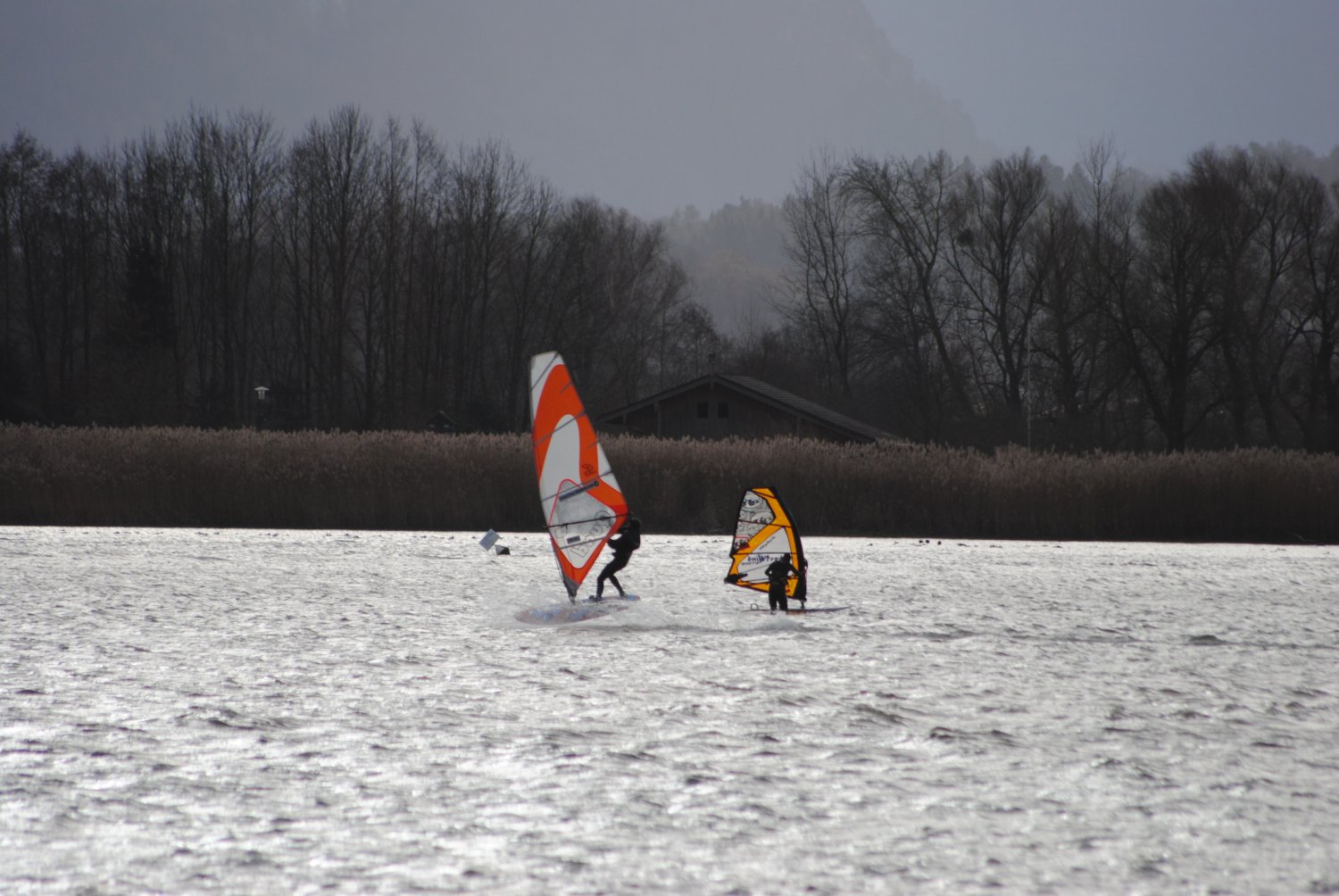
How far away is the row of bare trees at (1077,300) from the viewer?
3741 centimetres

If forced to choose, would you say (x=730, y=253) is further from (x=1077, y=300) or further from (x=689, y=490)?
(x=689, y=490)

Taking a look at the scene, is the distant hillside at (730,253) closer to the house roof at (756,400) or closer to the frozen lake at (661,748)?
the house roof at (756,400)

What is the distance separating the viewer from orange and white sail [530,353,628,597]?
24.5 feet

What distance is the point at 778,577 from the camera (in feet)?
23.7

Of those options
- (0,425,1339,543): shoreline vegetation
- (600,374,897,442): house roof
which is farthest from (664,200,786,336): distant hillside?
(0,425,1339,543): shoreline vegetation

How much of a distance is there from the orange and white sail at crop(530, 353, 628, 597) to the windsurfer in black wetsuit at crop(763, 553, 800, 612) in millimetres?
947

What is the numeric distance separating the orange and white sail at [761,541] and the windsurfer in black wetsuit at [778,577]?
33 millimetres

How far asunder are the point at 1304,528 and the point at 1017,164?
2724 centimetres

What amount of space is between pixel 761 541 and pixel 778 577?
0.27m

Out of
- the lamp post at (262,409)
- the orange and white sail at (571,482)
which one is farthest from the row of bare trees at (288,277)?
the orange and white sail at (571,482)

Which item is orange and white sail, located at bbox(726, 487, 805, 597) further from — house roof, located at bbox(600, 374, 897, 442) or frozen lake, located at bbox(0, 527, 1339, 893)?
house roof, located at bbox(600, 374, 897, 442)

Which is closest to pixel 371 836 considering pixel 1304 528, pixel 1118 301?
pixel 1304 528

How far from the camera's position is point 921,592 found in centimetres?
888

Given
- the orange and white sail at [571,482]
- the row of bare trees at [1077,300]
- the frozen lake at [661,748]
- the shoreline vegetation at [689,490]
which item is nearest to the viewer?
the frozen lake at [661,748]
